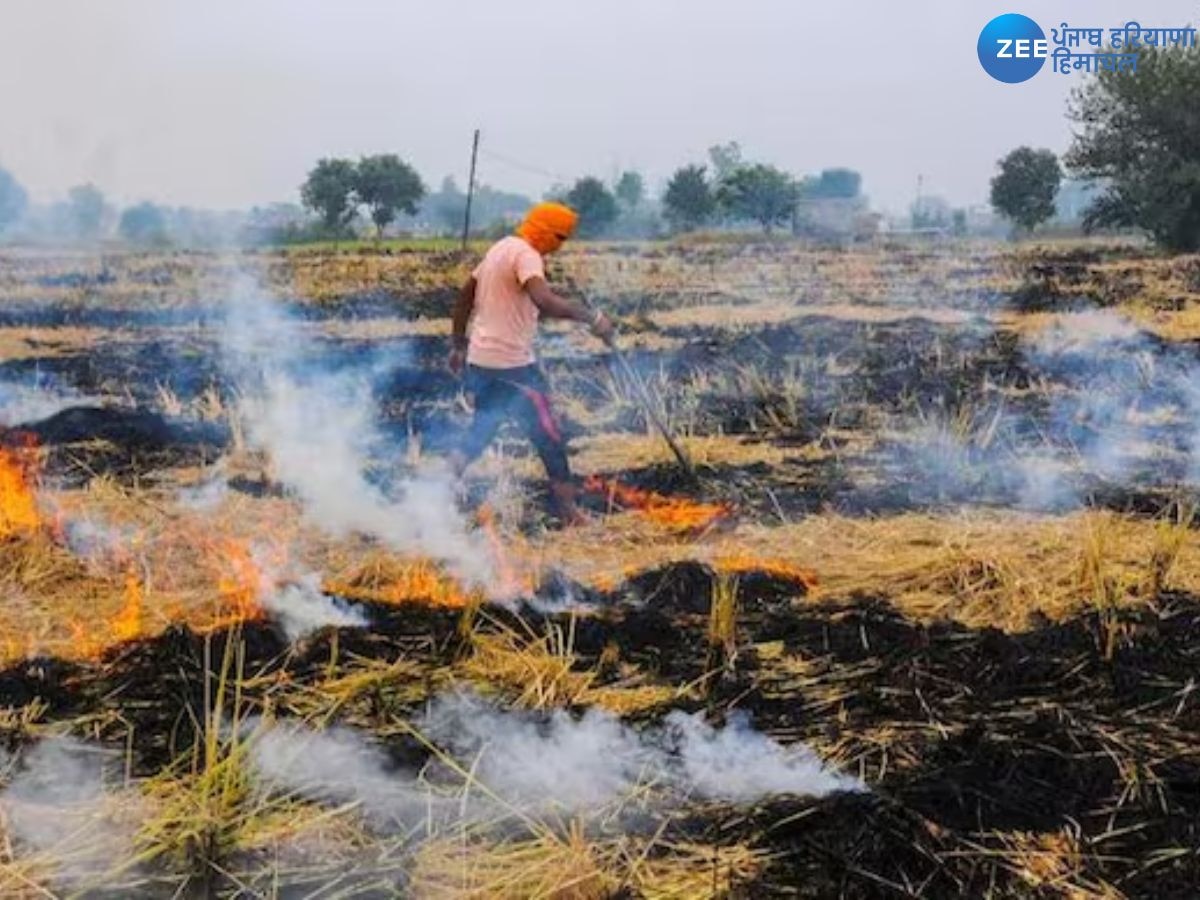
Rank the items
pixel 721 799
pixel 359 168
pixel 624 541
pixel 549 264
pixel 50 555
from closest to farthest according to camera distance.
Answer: pixel 721 799 < pixel 50 555 < pixel 624 541 < pixel 359 168 < pixel 549 264

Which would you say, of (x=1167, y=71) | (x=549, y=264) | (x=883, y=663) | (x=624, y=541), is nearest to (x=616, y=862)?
(x=883, y=663)

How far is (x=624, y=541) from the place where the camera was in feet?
18.2

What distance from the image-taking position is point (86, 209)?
10.8 metres

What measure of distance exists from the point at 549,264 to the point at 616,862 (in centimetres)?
1959

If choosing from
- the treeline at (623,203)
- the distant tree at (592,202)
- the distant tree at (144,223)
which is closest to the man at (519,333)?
the distant tree at (144,223)

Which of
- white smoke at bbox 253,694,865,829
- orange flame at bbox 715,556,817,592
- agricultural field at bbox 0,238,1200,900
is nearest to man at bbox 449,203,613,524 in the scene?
agricultural field at bbox 0,238,1200,900

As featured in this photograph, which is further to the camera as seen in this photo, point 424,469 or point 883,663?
point 424,469

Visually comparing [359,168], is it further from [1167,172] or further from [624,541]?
[1167,172]

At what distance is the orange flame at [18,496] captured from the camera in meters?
5.11

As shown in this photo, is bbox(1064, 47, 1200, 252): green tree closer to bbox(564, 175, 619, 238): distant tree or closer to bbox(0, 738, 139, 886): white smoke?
bbox(564, 175, 619, 238): distant tree

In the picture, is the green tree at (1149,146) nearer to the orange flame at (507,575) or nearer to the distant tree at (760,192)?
the distant tree at (760,192)

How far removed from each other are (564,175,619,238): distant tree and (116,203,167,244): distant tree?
442 inches

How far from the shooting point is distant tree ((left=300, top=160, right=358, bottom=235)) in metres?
16.2

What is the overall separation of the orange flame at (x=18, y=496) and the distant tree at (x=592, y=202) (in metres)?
16.2
